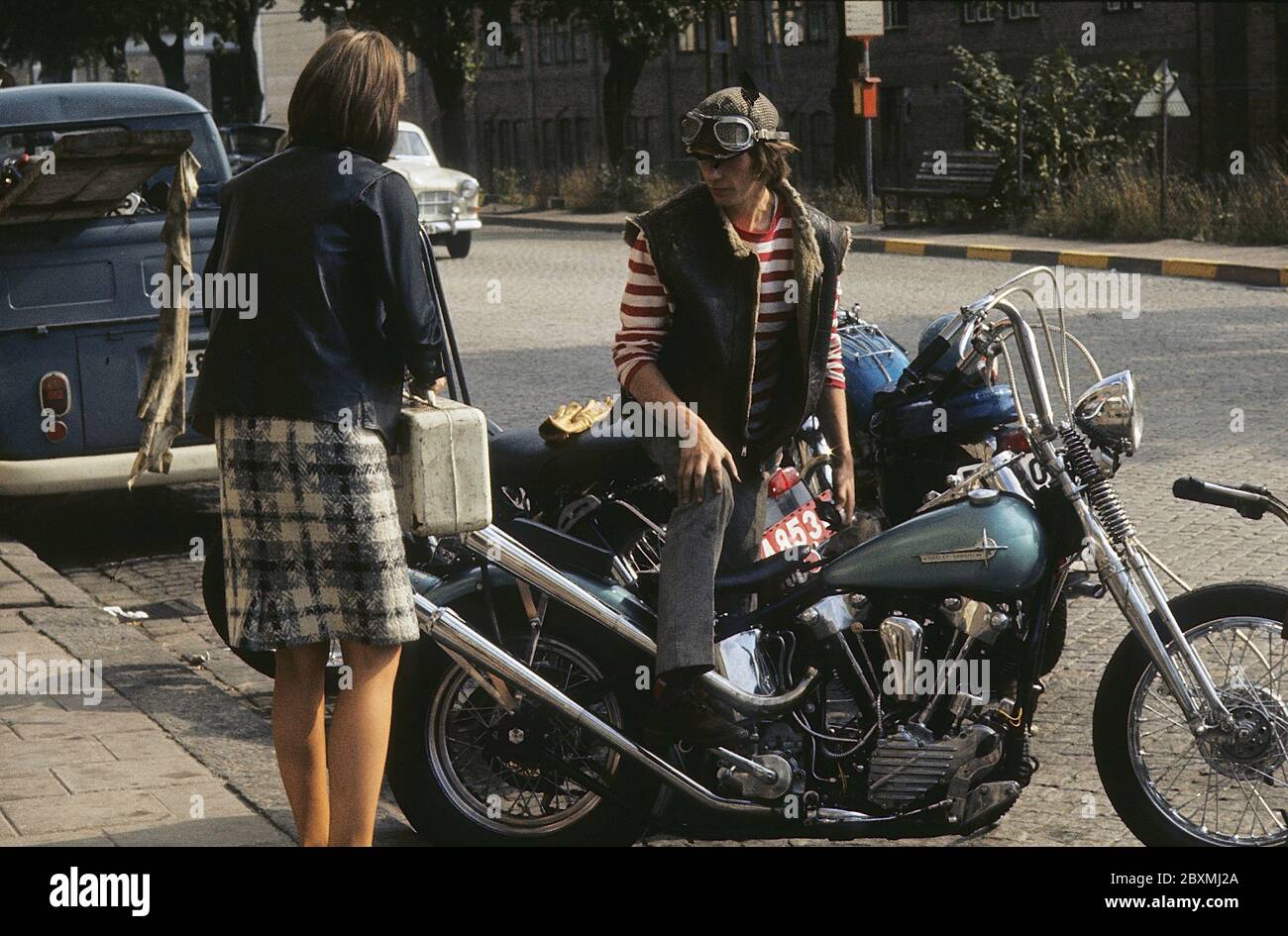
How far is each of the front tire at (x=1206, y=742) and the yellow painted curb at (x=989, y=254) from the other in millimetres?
18758

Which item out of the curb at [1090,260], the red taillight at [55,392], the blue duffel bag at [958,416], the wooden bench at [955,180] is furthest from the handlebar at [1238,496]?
the wooden bench at [955,180]

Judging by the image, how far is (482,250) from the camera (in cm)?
2747

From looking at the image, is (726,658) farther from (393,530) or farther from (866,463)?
(866,463)

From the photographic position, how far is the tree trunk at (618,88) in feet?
127

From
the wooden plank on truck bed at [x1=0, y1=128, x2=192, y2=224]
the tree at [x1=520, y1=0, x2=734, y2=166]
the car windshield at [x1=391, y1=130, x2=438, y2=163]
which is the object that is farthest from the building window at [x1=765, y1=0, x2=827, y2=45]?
the wooden plank on truck bed at [x1=0, y1=128, x2=192, y2=224]

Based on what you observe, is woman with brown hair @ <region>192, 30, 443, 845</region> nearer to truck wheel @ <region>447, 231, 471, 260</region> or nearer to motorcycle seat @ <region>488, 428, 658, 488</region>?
motorcycle seat @ <region>488, 428, 658, 488</region>

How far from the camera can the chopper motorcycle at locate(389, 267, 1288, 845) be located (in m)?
4.22

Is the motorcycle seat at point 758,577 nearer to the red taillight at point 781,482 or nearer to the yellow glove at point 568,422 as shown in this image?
the red taillight at point 781,482

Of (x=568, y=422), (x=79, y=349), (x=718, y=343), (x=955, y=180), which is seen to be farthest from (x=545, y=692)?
(x=955, y=180)

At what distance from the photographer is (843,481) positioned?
182 inches

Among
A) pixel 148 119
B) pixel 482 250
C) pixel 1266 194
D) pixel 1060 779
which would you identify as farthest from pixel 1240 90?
pixel 1060 779

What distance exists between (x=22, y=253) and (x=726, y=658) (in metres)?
5.22

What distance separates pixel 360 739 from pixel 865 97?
2429 centimetres

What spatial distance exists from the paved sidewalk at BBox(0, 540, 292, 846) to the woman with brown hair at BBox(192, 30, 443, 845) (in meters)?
0.86
